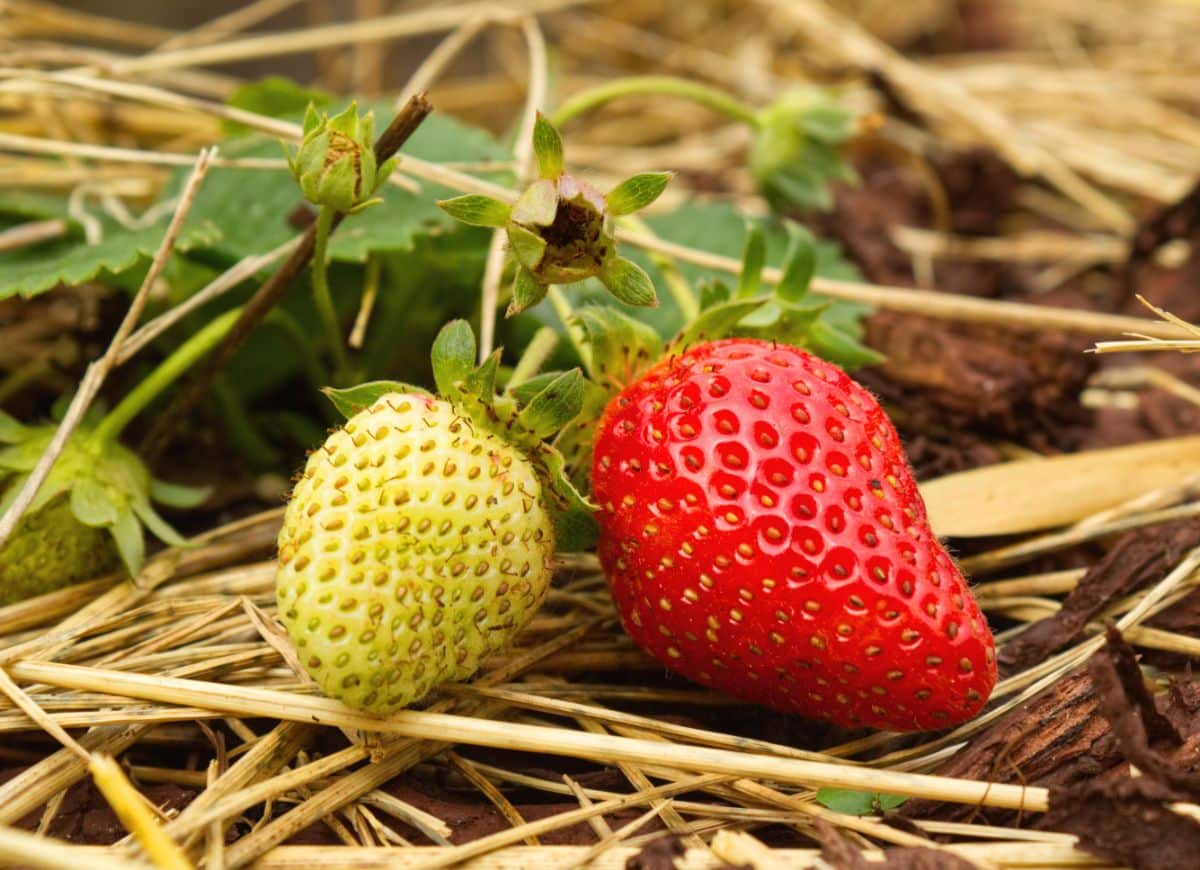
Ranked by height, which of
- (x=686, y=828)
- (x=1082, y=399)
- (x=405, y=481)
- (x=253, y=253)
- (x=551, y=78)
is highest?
(x=551, y=78)

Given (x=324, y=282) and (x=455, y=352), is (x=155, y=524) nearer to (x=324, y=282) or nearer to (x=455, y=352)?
(x=324, y=282)

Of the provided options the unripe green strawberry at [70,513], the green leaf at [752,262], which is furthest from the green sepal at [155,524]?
the green leaf at [752,262]

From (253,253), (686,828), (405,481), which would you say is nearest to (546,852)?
(686,828)

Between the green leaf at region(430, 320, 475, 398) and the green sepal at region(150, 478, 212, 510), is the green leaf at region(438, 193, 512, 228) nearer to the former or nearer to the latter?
the green leaf at region(430, 320, 475, 398)

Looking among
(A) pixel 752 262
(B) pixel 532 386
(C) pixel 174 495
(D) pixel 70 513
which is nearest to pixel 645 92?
(A) pixel 752 262

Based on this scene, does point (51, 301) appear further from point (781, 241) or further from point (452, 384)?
point (781, 241)

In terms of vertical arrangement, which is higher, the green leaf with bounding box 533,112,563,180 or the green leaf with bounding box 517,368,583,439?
the green leaf with bounding box 533,112,563,180

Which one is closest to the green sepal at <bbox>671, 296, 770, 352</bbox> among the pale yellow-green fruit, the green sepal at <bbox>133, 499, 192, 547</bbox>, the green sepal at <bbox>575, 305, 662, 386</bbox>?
the green sepal at <bbox>575, 305, 662, 386</bbox>
